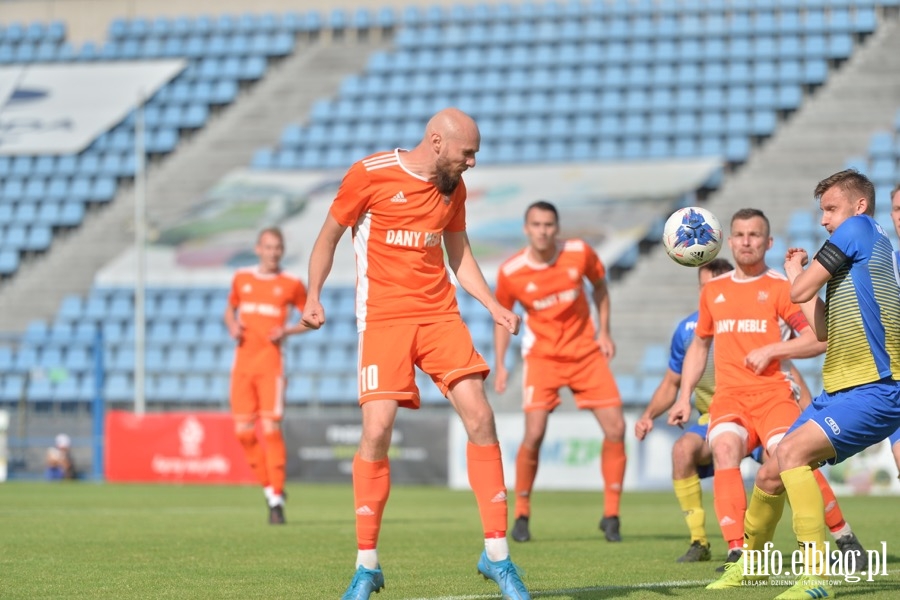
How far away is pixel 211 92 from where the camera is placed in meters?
32.6

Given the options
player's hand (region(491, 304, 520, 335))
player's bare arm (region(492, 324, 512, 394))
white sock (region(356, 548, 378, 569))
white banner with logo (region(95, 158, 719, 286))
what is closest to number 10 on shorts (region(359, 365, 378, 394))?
player's hand (region(491, 304, 520, 335))

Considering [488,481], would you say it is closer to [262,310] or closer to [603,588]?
[603,588]

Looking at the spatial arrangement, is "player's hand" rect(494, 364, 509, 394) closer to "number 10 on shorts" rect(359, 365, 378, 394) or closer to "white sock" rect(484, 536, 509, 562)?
"number 10 on shorts" rect(359, 365, 378, 394)

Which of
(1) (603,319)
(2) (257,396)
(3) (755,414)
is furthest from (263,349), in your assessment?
(3) (755,414)

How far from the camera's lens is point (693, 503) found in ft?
29.1

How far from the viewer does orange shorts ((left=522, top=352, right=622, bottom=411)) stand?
10992 millimetres

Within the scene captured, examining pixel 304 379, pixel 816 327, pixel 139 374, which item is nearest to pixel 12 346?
pixel 139 374

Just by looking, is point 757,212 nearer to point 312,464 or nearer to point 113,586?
point 113,586

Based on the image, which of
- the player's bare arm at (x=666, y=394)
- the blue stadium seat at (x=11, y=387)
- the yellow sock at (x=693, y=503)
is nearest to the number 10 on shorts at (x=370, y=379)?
the yellow sock at (x=693, y=503)

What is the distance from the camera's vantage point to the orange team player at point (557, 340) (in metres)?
10.9

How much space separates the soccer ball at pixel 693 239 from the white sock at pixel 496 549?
2.36 m

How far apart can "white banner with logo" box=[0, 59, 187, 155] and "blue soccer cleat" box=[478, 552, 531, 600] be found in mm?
27119

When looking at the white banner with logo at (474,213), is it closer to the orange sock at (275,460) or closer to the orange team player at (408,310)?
the orange sock at (275,460)

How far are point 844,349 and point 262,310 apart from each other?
7.20 metres
